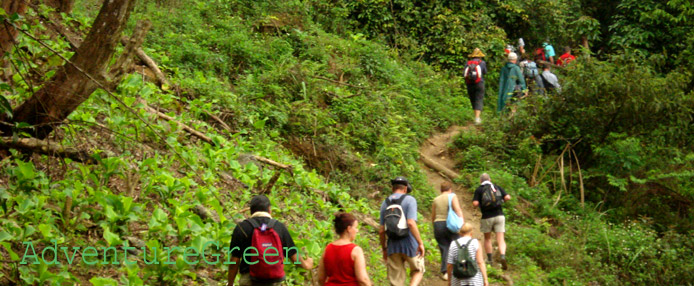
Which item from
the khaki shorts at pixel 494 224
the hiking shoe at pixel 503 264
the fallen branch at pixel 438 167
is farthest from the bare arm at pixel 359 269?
the fallen branch at pixel 438 167

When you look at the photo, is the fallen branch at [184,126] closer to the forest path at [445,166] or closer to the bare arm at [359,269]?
the forest path at [445,166]

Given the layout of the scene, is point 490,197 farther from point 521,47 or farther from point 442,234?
point 521,47

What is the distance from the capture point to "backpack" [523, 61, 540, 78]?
56.1ft

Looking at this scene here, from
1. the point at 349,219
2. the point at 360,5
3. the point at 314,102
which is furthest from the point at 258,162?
the point at 360,5

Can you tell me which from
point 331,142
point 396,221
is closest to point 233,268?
point 396,221

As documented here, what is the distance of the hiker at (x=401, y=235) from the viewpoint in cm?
792

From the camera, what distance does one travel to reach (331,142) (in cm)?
1238

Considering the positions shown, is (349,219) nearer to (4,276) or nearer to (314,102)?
(4,276)

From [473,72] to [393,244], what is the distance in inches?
360

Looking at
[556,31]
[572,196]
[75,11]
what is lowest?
[572,196]

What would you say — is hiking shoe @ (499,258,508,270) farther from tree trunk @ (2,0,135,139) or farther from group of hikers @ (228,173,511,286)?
tree trunk @ (2,0,135,139)

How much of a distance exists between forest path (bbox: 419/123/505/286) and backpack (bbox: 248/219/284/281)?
4.98 metres

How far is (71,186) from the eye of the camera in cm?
708

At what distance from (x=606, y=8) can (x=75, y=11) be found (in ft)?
54.5
